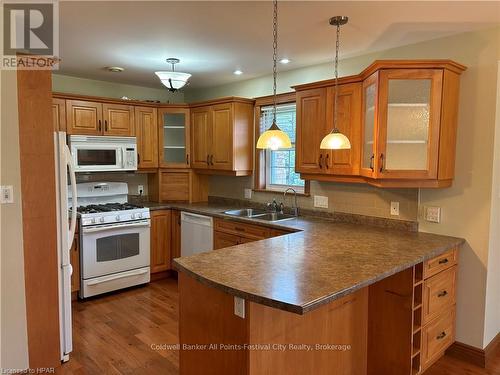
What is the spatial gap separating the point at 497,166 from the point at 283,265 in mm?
1842

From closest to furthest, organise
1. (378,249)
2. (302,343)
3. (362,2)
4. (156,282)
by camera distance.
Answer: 1. (302,343)
2. (362,2)
3. (378,249)
4. (156,282)

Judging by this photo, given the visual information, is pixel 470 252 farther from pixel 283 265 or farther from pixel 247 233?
pixel 247 233

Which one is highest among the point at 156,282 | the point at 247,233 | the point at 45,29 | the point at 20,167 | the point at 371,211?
the point at 45,29

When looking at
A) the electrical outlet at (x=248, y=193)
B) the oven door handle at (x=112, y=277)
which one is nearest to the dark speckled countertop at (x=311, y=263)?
the electrical outlet at (x=248, y=193)

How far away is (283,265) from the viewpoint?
2021 millimetres

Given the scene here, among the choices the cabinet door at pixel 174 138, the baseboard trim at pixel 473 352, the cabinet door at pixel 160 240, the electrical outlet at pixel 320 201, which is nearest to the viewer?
the baseboard trim at pixel 473 352

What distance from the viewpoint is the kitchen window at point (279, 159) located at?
4.04m

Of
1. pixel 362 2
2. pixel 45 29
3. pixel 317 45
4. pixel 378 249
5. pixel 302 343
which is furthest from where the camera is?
pixel 317 45

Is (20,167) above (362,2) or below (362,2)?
below

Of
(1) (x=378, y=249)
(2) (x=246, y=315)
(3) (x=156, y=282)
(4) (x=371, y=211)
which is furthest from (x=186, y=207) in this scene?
(2) (x=246, y=315)

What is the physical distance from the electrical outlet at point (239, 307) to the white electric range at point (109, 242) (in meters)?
2.59

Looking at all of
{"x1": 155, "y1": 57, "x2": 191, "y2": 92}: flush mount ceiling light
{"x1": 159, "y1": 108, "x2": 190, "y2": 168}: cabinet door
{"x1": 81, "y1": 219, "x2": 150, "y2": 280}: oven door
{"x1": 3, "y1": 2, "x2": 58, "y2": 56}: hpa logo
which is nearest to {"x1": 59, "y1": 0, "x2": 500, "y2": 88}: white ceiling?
{"x1": 3, "y1": 2, "x2": 58, "y2": 56}: hpa logo

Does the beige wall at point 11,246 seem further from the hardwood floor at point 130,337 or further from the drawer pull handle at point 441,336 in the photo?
the drawer pull handle at point 441,336

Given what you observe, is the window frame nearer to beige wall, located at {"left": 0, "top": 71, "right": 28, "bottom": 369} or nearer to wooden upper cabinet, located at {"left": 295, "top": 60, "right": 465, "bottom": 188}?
wooden upper cabinet, located at {"left": 295, "top": 60, "right": 465, "bottom": 188}
